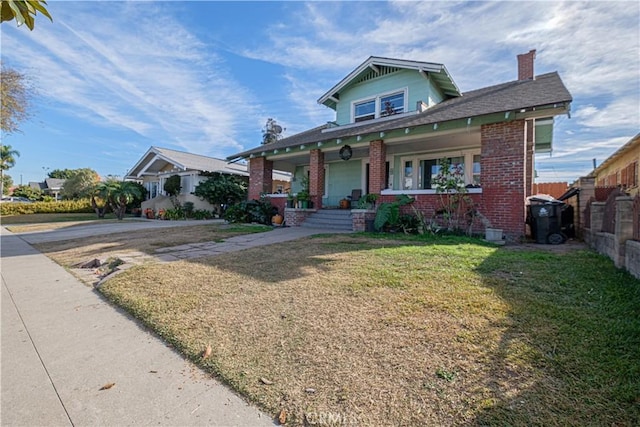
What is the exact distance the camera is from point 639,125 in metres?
10.7

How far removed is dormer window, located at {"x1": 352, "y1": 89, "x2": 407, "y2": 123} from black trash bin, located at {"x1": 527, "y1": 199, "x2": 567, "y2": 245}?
6.57 meters

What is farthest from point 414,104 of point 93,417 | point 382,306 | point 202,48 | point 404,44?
point 93,417

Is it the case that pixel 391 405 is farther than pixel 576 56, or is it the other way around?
pixel 576 56

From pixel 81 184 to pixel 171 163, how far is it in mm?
5943

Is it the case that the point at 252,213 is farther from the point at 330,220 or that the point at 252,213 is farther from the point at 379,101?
the point at 379,101

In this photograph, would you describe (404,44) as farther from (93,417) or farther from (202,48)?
(93,417)

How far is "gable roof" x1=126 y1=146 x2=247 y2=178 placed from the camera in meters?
20.7

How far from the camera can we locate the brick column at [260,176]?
46.0ft

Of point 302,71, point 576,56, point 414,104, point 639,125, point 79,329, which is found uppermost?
point 302,71

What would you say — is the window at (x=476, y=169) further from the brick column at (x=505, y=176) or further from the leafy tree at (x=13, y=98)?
the leafy tree at (x=13, y=98)

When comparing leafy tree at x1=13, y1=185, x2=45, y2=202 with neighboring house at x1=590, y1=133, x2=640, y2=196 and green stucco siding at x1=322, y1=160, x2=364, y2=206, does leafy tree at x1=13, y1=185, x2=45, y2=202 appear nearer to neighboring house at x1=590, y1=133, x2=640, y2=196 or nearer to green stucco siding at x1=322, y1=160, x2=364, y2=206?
green stucco siding at x1=322, y1=160, x2=364, y2=206

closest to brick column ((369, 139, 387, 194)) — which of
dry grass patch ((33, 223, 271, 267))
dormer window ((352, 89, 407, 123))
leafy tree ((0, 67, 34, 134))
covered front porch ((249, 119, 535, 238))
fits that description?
covered front porch ((249, 119, 535, 238))

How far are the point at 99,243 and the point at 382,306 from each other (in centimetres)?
885

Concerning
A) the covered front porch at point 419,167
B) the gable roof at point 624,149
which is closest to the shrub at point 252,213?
the covered front porch at point 419,167
